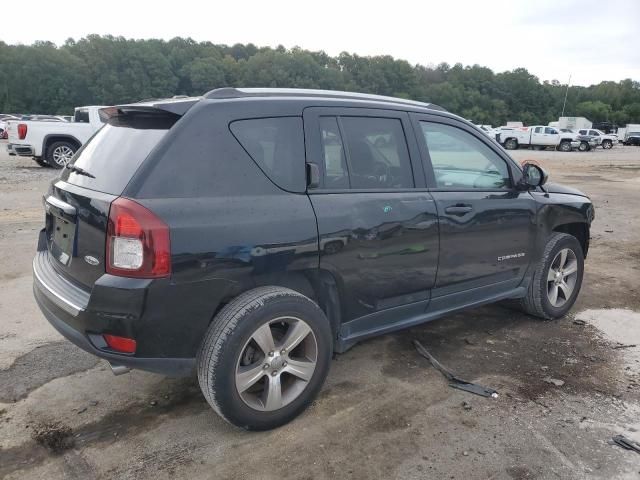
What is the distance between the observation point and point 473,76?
112 metres

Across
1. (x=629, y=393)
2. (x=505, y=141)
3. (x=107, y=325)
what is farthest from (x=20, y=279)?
(x=505, y=141)

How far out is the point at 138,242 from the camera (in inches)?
91.9

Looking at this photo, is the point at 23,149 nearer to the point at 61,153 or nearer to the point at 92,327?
the point at 61,153

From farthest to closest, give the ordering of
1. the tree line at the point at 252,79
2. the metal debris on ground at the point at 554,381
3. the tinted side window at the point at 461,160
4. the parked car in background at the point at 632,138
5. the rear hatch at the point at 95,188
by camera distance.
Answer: the tree line at the point at 252,79, the parked car in background at the point at 632,138, the tinted side window at the point at 461,160, the metal debris on ground at the point at 554,381, the rear hatch at the point at 95,188

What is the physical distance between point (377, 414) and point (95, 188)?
6.59 ft

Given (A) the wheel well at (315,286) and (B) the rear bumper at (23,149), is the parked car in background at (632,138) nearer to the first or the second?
(B) the rear bumper at (23,149)

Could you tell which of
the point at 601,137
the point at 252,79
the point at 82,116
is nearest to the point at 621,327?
the point at 82,116

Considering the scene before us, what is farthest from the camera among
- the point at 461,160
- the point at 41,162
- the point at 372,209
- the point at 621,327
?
the point at 41,162

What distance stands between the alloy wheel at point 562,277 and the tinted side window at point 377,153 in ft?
6.21

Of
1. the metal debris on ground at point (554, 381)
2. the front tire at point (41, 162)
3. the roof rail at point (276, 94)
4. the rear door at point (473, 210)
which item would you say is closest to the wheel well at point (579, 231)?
the rear door at point (473, 210)

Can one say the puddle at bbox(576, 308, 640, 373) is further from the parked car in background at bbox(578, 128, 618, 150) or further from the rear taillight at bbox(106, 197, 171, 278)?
the parked car in background at bbox(578, 128, 618, 150)

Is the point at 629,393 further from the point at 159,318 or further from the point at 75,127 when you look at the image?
the point at 75,127

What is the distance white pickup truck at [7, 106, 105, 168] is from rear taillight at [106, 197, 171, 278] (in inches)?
492

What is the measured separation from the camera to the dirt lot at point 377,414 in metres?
2.50
